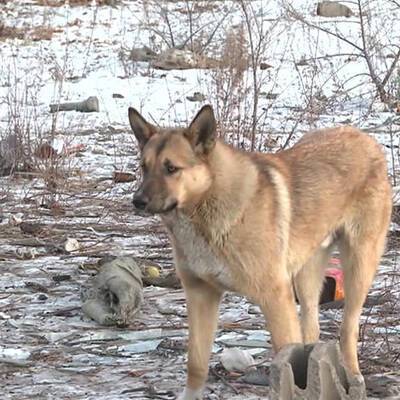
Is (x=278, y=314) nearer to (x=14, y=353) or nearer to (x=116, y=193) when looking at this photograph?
(x=14, y=353)

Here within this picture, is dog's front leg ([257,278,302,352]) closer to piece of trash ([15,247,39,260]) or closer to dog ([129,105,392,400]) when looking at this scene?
dog ([129,105,392,400])

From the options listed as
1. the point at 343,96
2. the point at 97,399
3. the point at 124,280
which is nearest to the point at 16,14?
the point at 343,96

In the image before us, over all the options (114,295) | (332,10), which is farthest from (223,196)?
(332,10)

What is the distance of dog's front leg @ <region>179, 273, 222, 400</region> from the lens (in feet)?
13.3

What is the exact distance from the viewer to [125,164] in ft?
29.7

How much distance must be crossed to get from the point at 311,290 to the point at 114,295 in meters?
1.07

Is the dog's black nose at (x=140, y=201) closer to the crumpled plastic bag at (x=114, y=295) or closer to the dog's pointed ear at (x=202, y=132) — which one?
the dog's pointed ear at (x=202, y=132)

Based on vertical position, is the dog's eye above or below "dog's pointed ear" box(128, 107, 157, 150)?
below

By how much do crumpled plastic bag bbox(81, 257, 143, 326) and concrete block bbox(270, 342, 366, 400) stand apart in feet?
5.58

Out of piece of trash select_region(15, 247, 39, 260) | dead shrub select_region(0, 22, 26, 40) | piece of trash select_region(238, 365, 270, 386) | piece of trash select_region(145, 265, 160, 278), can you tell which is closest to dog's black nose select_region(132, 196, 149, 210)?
piece of trash select_region(238, 365, 270, 386)

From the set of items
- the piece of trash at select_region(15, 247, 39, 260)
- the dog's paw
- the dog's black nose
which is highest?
the dog's black nose

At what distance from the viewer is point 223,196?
4.04m

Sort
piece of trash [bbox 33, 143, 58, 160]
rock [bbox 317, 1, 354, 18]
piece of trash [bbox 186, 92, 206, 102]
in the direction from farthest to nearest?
rock [bbox 317, 1, 354, 18] → piece of trash [bbox 186, 92, 206, 102] → piece of trash [bbox 33, 143, 58, 160]

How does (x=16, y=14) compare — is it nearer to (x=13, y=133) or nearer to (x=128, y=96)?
(x=128, y=96)
